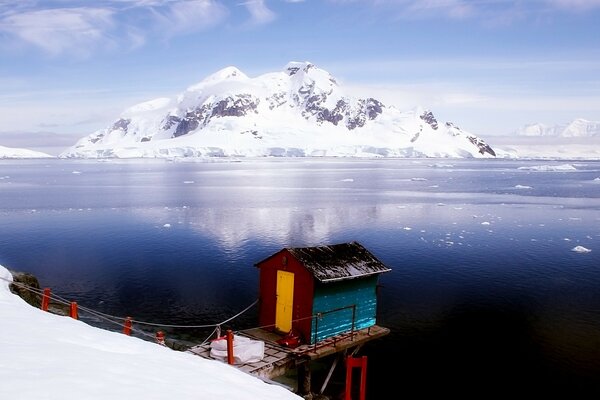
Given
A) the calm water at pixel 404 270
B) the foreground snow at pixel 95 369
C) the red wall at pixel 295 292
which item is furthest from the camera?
the calm water at pixel 404 270

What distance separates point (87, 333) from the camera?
13836mm

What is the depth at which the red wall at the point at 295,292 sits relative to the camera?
71.1 feet

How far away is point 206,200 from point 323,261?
71.4 m

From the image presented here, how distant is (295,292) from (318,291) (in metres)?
1.09

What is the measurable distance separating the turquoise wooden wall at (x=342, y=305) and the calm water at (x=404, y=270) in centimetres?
359

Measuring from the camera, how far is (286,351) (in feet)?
67.1

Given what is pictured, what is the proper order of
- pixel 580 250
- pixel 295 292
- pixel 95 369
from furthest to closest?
pixel 580 250
pixel 295 292
pixel 95 369

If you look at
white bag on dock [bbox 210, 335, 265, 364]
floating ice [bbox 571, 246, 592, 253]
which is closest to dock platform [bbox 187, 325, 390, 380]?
white bag on dock [bbox 210, 335, 265, 364]

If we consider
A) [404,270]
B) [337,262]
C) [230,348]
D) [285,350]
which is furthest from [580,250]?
[230,348]

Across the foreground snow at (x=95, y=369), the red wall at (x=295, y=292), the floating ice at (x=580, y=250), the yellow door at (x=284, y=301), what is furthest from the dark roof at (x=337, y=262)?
the floating ice at (x=580, y=250)

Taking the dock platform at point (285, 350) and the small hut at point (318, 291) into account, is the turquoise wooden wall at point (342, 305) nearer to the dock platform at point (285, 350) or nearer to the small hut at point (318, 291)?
the small hut at point (318, 291)

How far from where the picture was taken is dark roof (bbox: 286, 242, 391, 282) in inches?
863

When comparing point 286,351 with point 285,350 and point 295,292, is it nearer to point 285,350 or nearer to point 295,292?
point 285,350

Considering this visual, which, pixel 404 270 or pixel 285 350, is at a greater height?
pixel 285 350
